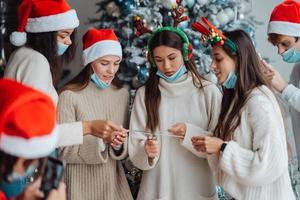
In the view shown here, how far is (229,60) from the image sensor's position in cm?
210

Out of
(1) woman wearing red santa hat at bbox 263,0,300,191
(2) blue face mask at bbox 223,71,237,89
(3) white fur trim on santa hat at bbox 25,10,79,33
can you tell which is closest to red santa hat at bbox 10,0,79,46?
(3) white fur trim on santa hat at bbox 25,10,79,33

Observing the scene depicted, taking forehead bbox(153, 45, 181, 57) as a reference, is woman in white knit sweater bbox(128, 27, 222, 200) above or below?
below

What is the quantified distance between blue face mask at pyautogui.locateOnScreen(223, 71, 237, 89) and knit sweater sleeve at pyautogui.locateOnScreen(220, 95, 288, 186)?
0.44 ft

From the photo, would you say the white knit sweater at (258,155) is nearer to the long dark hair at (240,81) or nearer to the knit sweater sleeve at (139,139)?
the long dark hair at (240,81)

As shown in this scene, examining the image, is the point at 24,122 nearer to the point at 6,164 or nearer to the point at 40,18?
the point at 6,164

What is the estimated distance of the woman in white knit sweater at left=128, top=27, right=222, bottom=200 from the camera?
2373mm

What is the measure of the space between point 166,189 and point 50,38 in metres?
0.94

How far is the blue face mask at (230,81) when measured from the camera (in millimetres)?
Answer: 2086

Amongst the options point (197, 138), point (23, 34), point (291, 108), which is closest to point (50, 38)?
point (23, 34)

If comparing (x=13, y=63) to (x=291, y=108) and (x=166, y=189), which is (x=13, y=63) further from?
(x=291, y=108)

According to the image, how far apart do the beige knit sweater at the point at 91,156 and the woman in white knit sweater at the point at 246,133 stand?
0.51 m

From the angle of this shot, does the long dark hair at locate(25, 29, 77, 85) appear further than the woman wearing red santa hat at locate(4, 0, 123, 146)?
Yes

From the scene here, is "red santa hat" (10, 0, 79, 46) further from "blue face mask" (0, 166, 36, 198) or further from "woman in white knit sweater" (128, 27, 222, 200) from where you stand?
"blue face mask" (0, 166, 36, 198)

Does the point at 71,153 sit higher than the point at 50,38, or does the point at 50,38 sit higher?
the point at 50,38
